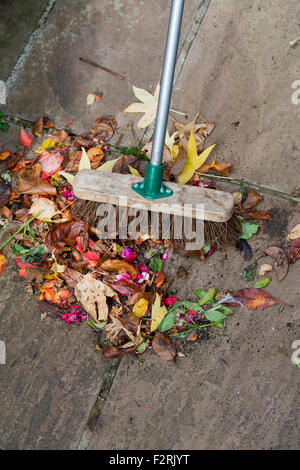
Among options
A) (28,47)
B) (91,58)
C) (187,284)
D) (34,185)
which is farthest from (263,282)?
(28,47)

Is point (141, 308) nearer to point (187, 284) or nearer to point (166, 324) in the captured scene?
point (166, 324)

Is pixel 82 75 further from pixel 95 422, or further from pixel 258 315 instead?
pixel 95 422

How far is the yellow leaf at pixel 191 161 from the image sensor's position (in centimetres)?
200

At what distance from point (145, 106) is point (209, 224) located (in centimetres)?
73

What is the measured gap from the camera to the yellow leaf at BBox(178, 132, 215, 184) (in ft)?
6.55

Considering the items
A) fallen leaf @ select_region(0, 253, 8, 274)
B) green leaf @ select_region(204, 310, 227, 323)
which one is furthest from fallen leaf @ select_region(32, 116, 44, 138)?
green leaf @ select_region(204, 310, 227, 323)

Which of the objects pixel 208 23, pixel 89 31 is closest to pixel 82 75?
pixel 89 31

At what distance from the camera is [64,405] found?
1899mm

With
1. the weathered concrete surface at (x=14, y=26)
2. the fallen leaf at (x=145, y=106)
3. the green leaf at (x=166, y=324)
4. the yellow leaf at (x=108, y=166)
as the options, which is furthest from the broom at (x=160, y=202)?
the weathered concrete surface at (x=14, y=26)

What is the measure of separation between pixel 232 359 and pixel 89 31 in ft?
6.00

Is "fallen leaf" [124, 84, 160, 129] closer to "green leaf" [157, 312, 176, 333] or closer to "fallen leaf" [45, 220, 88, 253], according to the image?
"fallen leaf" [45, 220, 88, 253]

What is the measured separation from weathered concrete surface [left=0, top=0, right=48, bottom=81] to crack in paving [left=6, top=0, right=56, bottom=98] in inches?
0.7

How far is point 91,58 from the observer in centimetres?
226

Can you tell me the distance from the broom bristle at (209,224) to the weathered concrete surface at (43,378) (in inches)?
18.9
